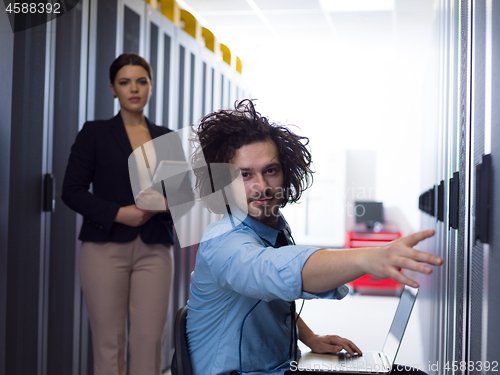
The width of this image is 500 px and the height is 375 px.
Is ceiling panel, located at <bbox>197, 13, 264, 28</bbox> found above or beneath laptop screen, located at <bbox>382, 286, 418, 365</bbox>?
above

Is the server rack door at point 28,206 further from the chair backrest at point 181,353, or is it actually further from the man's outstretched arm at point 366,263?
the man's outstretched arm at point 366,263

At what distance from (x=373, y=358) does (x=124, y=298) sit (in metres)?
1.06

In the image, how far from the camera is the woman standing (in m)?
1.83

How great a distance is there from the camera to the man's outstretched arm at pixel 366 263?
1.98 ft

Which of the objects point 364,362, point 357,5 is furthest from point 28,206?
point 357,5

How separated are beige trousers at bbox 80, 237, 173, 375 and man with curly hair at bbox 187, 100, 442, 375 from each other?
28.2 inches

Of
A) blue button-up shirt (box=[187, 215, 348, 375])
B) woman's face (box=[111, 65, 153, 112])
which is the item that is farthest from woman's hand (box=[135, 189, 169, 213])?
blue button-up shirt (box=[187, 215, 348, 375])

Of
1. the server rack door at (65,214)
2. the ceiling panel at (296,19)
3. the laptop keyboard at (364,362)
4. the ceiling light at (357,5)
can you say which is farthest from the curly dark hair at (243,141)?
the ceiling panel at (296,19)

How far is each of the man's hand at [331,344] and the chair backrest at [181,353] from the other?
0.36 meters

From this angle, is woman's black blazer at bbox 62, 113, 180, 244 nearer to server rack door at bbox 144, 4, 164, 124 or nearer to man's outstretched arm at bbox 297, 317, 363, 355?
server rack door at bbox 144, 4, 164, 124

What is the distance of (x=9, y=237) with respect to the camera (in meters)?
1.79

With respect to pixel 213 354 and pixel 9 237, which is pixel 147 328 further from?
pixel 213 354

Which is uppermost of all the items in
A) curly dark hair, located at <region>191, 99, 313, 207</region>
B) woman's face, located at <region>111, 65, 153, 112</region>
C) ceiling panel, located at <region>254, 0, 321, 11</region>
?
ceiling panel, located at <region>254, 0, 321, 11</region>

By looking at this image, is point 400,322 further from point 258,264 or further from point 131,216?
point 131,216
